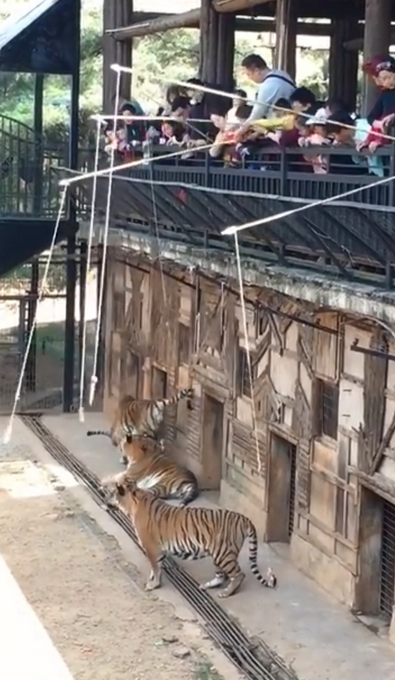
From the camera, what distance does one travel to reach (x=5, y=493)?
47.4 feet

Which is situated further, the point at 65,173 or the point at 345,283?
the point at 65,173

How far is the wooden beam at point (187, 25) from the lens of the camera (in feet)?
54.0

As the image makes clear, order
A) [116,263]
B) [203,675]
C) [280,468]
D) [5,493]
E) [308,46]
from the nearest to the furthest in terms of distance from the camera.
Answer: [203,675] < [280,468] < [5,493] < [116,263] < [308,46]

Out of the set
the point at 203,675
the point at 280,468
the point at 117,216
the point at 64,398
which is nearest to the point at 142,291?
the point at 117,216

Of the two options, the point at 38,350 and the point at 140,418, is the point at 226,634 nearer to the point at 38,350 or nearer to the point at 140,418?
the point at 140,418

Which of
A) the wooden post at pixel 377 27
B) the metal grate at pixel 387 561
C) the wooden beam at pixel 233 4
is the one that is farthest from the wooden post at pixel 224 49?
the metal grate at pixel 387 561

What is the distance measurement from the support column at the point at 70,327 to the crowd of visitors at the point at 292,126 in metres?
5.79

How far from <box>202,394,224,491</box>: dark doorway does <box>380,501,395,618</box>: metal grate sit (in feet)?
13.4

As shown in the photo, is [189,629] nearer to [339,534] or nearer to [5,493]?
[339,534]

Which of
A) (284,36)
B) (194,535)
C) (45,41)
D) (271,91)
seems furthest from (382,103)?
(45,41)

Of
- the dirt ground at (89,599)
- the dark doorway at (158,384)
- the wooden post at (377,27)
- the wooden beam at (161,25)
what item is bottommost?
the dirt ground at (89,599)

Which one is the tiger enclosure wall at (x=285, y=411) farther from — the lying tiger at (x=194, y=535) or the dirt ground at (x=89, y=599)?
the dirt ground at (x=89, y=599)

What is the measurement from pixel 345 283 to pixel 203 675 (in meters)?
2.98

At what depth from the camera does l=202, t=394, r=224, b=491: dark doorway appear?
584 inches
